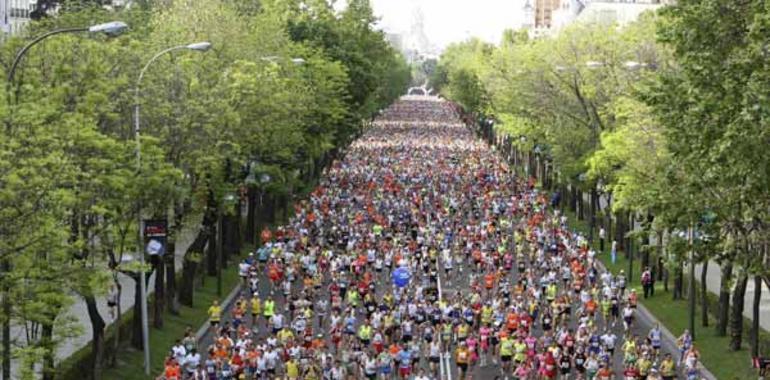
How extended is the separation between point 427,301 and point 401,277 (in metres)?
6.26

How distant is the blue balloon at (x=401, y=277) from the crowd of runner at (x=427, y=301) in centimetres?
5

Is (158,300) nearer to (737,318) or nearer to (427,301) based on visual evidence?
(427,301)

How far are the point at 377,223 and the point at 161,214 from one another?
26.2 metres

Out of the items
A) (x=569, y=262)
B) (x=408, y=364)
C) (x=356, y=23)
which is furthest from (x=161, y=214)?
(x=356, y=23)

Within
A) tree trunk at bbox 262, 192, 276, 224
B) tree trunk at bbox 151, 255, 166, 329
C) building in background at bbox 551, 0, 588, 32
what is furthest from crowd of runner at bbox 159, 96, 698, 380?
building in background at bbox 551, 0, 588, 32

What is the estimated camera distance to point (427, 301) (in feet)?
119

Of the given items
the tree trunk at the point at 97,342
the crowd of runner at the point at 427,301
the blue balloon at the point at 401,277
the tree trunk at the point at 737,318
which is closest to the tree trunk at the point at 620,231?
the crowd of runner at the point at 427,301

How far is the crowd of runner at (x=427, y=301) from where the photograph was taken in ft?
99.9

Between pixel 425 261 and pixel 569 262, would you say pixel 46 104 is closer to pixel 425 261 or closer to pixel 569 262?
pixel 425 261

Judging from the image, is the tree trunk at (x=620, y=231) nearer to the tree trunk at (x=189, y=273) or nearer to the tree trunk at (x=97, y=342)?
the tree trunk at (x=189, y=273)

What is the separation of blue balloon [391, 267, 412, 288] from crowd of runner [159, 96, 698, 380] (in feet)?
0.15

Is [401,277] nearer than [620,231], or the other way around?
[401,277]

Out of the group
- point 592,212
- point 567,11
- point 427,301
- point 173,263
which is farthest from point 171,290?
point 567,11

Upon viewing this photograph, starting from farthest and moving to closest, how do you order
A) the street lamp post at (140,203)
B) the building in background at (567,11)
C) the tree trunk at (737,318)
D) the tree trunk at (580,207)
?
1. the building in background at (567,11)
2. the tree trunk at (580,207)
3. the tree trunk at (737,318)
4. the street lamp post at (140,203)
